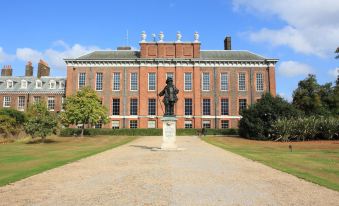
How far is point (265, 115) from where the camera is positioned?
121 ft

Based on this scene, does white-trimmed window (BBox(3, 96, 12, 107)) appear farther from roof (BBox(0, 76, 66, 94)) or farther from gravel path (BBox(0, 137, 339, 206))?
gravel path (BBox(0, 137, 339, 206))

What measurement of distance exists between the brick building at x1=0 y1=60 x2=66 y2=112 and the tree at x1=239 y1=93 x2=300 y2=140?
3240cm

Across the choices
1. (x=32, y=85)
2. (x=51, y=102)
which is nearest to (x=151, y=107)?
(x=51, y=102)

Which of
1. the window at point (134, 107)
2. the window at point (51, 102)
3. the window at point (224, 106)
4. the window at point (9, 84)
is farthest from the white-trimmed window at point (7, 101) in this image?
the window at point (224, 106)

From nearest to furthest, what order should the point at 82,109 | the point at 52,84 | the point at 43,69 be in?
the point at 82,109 < the point at 52,84 < the point at 43,69

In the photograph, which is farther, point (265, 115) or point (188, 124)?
point (188, 124)

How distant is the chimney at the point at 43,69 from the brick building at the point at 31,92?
2631mm

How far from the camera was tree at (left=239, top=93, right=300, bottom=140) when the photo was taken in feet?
119

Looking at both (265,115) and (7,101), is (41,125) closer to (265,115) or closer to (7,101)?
(265,115)

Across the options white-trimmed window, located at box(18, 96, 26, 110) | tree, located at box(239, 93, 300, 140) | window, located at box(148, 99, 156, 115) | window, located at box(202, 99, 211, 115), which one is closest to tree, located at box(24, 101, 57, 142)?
window, located at box(148, 99, 156, 115)

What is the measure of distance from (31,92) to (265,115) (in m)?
39.6

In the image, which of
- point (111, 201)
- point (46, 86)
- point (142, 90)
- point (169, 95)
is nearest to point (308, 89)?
point (142, 90)

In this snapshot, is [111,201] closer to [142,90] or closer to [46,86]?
[142,90]

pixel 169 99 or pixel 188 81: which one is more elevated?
pixel 188 81
